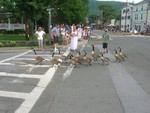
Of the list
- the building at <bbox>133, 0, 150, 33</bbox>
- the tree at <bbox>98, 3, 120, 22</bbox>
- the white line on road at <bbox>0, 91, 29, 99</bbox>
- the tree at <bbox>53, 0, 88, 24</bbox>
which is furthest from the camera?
the tree at <bbox>98, 3, 120, 22</bbox>

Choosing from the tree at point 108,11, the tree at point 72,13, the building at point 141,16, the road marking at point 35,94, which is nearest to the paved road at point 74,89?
the road marking at point 35,94

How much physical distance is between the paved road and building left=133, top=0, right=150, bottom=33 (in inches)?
2889

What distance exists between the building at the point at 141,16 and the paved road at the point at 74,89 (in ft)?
241

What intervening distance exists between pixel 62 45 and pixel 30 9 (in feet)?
14.2

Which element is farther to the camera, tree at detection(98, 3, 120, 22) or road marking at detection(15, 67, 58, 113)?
tree at detection(98, 3, 120, 22)

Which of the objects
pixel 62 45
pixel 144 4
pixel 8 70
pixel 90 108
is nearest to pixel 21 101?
pixel 90 108

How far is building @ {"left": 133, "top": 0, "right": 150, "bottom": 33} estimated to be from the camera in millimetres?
85125

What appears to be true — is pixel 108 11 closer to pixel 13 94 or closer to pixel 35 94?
pixel 35 94

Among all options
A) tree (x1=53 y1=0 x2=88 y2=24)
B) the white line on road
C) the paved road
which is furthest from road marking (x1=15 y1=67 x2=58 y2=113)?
tree (x1=53 y1=0 x2=88 y2=24)

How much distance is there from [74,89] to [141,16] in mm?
84255

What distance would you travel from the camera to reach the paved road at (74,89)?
23.5ft

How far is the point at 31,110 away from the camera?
693 centimetres

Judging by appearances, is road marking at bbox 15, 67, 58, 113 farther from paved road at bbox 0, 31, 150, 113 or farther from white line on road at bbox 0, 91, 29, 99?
white line on road at bbox 0, 91, 29, 99

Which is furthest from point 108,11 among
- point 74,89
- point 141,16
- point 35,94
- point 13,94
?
point 13,94
